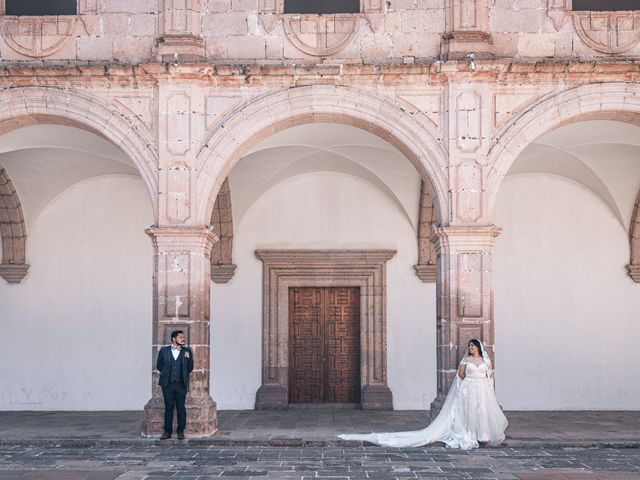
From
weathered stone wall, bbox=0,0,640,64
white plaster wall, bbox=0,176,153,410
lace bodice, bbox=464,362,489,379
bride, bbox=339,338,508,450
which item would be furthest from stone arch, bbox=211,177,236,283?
lace bodice, bbox=464,362,489,379

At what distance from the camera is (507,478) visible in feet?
23.7

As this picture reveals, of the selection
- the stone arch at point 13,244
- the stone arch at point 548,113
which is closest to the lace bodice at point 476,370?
the stone arch at point 548,113

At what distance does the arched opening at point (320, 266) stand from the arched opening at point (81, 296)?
1.37 meters

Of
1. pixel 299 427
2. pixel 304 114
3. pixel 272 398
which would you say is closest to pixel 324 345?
pixel 272 398

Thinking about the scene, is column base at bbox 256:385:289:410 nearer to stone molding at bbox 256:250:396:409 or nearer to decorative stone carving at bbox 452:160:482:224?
stone molding at bbox 256:250:396:409

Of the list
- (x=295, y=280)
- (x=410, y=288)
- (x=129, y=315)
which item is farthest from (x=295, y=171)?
(x=129, y=315)

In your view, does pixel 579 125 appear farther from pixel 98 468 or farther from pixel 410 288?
pixel 98 468

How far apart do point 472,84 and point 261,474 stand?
5.16 metres

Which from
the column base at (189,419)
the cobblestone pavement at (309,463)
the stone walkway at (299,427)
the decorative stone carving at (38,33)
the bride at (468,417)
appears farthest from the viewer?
the decorative stone carving at (38,33)

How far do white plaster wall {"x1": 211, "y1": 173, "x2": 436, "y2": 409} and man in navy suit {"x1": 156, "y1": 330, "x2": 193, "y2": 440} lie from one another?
372 centimetres

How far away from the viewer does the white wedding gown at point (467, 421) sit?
8.91 meters

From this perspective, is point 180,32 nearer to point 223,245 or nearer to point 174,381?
point 223,245

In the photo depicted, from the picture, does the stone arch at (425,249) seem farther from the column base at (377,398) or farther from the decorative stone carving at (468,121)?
the decorative stone carving at (468,121)

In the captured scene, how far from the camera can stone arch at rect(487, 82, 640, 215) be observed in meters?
9.70
